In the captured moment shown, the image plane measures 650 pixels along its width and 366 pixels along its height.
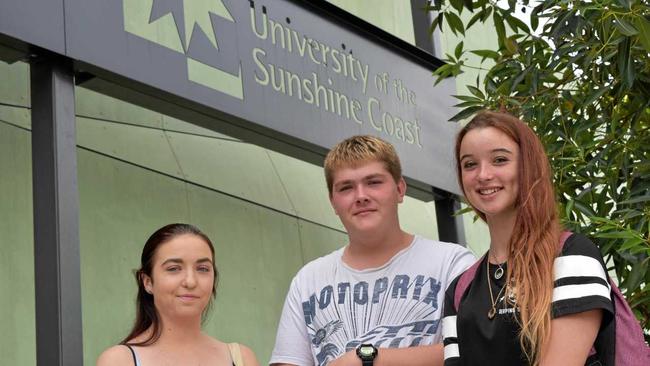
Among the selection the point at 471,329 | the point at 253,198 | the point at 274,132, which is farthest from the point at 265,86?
the point at 471,329

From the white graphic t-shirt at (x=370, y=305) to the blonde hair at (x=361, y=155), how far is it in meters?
0.28

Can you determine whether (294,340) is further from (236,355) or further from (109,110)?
(109,110)

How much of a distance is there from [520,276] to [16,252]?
11.5 feet

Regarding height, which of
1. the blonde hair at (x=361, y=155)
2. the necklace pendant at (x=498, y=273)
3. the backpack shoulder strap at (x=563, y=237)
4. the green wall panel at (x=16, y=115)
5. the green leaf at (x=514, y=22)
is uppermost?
the green wall panel at (x=16, y=115)

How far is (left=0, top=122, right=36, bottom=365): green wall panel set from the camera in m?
5.73

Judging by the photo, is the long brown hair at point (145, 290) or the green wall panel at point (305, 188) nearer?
the long brown hair at point (145, 290)

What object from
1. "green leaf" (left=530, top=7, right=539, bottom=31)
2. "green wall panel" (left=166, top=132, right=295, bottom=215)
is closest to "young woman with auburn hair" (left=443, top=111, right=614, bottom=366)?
"green leaf" (left=530, top=7, right=539, bottom=31)

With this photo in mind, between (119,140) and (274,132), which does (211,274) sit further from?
(119,140)

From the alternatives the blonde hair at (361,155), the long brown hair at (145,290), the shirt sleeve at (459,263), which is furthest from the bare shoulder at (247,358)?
the shirt sleeve at (459,263)

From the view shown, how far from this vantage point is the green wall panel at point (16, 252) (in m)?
5.73

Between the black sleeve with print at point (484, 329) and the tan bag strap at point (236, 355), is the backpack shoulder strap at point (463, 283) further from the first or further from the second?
the tan bag strap at point (236, 355)

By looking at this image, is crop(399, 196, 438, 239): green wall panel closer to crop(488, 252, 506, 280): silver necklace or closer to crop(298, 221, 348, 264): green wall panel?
crop(298, 221, 348, 264): green wall panel

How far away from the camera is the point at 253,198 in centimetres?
766

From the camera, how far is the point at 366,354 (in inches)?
142
